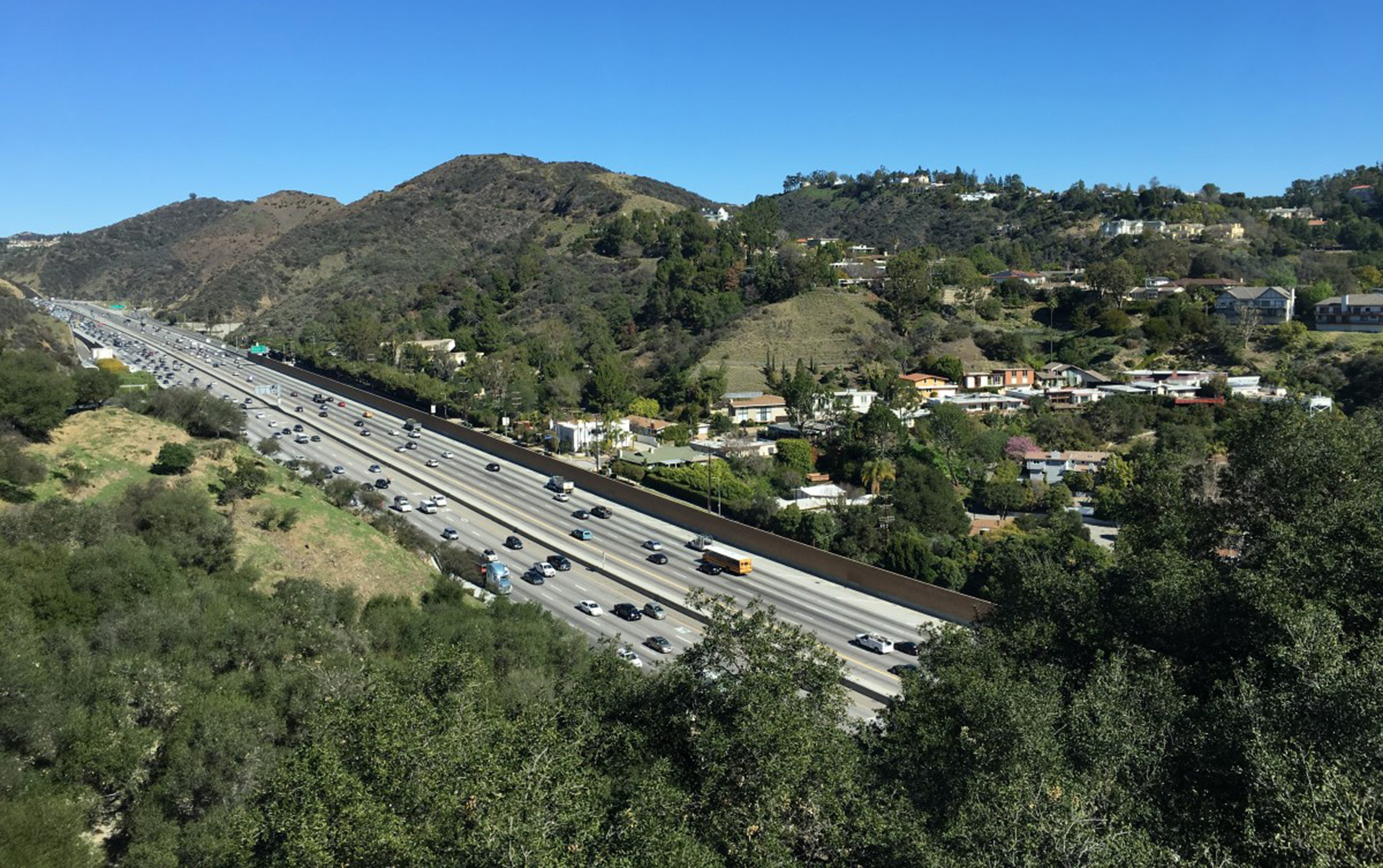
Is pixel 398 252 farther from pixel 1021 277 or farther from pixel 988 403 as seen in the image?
pixel 988 403

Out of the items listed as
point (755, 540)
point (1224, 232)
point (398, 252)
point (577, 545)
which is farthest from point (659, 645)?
point (398, 252)

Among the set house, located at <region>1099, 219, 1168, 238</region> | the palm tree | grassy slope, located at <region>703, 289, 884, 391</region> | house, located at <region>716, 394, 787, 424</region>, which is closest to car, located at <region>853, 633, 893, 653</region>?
the palm tree

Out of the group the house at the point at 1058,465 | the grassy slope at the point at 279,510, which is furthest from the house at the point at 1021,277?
the grassy slope at the point at 279,510

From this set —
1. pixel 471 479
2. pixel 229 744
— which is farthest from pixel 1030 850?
pixel 471 479

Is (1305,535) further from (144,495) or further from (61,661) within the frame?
(144,495)

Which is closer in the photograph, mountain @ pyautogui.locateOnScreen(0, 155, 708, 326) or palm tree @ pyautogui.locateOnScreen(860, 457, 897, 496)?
palm tree @ pyautogui.locateOnScreen(860, 457, 897, 496)

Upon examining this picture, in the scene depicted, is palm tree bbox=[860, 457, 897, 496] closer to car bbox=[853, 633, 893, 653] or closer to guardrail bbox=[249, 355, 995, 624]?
guardrail bbox=[249, 355, 995, 624]

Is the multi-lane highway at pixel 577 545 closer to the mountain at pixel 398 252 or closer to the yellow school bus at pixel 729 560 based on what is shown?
the yellow school bus at pixel 729 560
